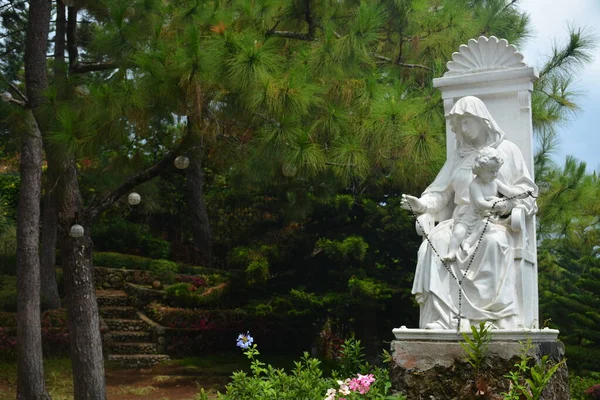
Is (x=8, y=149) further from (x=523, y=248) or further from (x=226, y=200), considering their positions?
(x=523, y=248)

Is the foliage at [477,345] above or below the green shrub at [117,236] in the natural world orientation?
below

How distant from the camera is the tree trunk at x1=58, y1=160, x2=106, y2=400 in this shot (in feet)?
24.3

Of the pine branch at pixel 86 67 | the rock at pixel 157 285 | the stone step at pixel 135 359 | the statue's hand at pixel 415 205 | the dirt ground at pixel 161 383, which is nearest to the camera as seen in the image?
the statue's hand at pixel 415 205

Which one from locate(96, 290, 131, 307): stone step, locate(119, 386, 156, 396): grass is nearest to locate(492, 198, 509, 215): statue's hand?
locate(119, 386, 156, 396): grass

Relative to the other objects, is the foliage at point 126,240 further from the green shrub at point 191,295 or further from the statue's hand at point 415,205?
the statue's hand at point 415,205

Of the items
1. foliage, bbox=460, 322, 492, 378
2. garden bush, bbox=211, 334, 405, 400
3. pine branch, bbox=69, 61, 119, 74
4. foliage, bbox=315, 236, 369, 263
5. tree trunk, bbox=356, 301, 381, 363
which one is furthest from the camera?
tree trunk, bbox=356, 301, 381, 363

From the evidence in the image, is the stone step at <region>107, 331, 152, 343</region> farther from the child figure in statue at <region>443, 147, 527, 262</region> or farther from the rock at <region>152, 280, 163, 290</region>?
the child figure in statue at <region>443, 147, 527, 262</region>

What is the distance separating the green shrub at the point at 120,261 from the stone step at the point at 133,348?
2812 millimetres

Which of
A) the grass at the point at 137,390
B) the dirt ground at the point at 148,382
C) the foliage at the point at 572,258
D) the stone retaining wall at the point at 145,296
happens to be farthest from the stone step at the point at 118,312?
the foliage at the point at 572,258

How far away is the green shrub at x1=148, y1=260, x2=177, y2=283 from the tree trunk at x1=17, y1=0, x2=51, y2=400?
16.6 ft

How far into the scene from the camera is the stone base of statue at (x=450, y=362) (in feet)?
13.6

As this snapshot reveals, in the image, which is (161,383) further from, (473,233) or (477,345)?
(477,345)

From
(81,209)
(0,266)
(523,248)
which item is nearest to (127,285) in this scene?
(0,266)

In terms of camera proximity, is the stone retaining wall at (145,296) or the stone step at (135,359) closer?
the stone step at (135,359)
